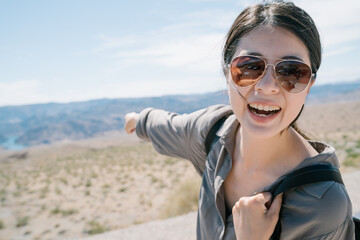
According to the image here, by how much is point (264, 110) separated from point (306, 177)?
34 centimetres

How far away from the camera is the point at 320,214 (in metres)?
1.04

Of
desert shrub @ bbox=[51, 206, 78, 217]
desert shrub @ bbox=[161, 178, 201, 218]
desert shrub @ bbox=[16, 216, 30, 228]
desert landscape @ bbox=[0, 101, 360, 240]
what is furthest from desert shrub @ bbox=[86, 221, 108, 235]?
desert shrub @ bbox=[16, 216, 30, 228]

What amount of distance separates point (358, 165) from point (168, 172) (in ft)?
33.4

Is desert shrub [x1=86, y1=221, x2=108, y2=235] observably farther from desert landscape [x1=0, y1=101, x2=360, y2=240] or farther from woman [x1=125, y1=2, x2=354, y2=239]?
woman [x1=125, y1=2, x2=354, y2=239]

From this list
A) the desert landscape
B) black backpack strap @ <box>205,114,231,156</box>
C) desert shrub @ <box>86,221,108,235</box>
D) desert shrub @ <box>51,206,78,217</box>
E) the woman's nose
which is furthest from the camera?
desert shrub @ <box>51,206,78,217</box>

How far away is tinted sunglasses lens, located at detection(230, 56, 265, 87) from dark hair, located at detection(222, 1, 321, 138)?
105 millimetres

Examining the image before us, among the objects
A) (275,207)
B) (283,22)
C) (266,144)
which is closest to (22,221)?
(266,144)

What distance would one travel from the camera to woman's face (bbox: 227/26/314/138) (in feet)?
4.06

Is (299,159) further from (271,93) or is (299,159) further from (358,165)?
(358,165)

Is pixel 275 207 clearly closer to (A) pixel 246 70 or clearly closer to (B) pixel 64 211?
(A) pixel 246 70

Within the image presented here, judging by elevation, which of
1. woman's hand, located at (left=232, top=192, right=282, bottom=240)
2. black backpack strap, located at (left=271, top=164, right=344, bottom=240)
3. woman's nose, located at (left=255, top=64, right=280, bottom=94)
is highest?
woman's nose, located at (left=255, top=64, right=280, bottom=94)

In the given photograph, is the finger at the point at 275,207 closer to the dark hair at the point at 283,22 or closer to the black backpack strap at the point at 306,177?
the black backpack strap at the point at 306,177

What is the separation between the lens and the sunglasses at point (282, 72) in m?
1.24

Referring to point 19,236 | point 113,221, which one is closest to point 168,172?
point 113,221
